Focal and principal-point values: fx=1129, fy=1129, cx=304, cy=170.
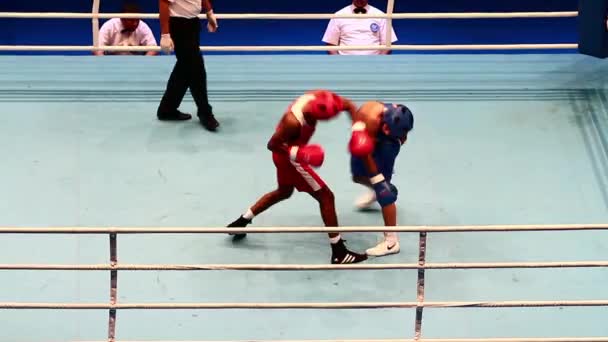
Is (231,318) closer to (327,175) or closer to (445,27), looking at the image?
(327,175)

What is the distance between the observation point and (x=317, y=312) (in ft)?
18.3

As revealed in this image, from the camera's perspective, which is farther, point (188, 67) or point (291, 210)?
point (188, 67)

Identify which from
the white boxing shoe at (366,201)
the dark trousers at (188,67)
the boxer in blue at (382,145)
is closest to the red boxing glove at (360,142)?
the boxer in blue at (382,145)

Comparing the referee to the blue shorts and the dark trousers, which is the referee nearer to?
the dark trousers

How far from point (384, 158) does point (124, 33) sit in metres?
3.26

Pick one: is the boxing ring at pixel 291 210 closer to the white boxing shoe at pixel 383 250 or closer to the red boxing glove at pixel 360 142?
the white boxing shoe at pixel 383 250

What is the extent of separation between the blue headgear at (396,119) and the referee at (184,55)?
1.68 meters

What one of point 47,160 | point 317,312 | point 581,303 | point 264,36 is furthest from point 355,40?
point 581,303

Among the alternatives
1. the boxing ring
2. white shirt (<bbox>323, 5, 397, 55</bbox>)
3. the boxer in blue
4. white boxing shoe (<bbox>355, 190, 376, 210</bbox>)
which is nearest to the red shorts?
the boxer in blue

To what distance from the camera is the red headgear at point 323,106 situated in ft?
18.7

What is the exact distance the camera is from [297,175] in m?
5.92

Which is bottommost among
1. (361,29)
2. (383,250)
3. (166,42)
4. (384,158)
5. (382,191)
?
(383,250)

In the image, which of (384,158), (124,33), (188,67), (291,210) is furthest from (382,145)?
(124,33)

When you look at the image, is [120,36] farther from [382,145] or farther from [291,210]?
→ [382,145]
